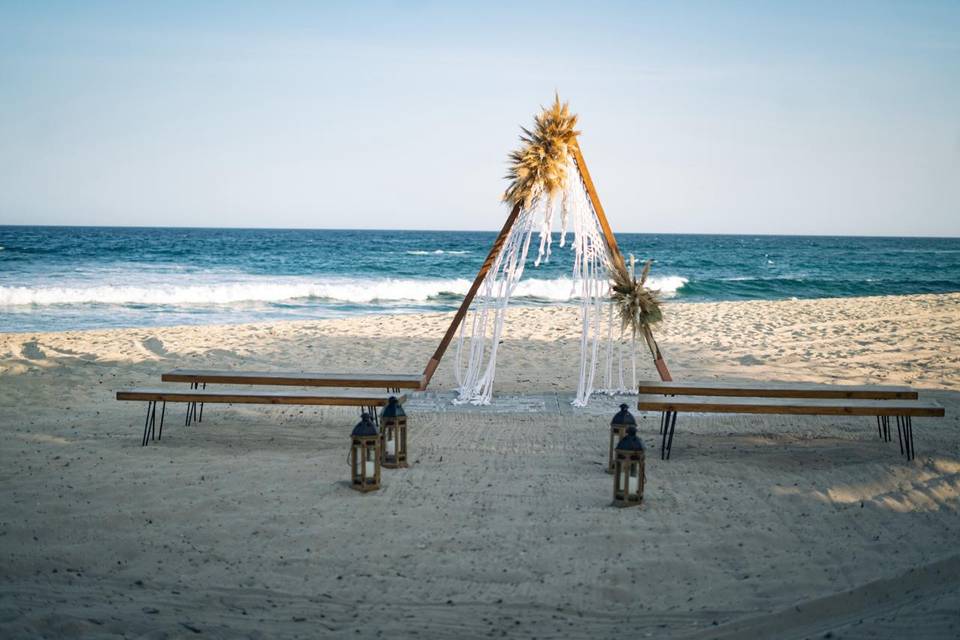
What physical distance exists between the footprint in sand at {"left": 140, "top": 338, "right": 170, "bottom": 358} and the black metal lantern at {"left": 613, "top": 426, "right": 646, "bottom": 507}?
23.4 ft

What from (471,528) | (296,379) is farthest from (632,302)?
(471,528)

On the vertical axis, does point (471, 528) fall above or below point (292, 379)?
below

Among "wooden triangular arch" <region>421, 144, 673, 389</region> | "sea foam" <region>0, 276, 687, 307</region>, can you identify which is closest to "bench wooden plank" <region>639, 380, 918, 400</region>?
"wooden triangular arch" <region>421, 144, 673, 389</region>

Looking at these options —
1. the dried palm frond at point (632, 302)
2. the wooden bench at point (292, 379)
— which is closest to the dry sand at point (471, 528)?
the wooden bench at point (292, 379)

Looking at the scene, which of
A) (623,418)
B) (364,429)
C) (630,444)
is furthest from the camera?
(623,418)

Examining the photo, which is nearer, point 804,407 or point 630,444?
point 630,444

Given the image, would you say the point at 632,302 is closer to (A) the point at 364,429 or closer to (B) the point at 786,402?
(B) the point at 786,402

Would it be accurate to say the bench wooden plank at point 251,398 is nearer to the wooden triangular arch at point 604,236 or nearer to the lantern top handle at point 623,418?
the wooden triangular arch at point 604,236

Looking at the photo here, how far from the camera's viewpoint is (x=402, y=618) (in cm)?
311

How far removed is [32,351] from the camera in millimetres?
9320

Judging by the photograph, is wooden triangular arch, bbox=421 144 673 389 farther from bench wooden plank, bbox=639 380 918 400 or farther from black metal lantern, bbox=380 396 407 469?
black metal lantern, bbox=380 396 407 469

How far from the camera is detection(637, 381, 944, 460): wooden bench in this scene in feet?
16.7

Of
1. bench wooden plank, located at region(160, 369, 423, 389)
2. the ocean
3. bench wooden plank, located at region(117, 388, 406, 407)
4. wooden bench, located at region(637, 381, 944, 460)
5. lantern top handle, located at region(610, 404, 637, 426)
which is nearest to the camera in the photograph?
lantern top handle, located at region(610, 404, 637, 426)

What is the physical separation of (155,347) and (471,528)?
7556 mm
